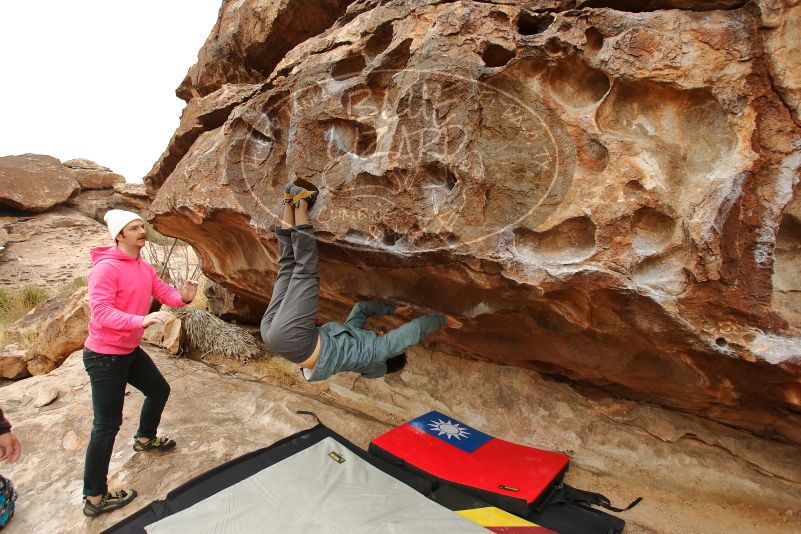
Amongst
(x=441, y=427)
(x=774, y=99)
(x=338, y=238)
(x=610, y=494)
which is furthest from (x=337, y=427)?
(x=774, y=99)

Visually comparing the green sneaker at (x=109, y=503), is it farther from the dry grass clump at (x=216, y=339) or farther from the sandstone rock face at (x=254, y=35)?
the sandstone rock face at (x=254, y=35)

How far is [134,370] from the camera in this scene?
254 centimetres

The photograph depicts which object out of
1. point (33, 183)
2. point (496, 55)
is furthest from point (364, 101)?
point (33, 183)

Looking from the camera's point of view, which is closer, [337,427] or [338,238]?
[338,238]

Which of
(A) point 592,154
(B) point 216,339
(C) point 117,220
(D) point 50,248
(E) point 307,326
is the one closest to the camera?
(A) point 592,154

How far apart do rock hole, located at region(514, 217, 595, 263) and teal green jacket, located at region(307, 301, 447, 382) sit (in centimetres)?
68

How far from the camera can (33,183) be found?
10195mm

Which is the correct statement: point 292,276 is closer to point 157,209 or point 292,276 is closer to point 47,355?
point 157,209

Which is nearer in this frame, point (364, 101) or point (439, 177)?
point (439, 177)

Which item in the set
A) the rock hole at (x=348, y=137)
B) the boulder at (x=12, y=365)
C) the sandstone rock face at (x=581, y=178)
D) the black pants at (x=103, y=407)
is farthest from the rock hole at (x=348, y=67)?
the boulder at (x=12, y=365)

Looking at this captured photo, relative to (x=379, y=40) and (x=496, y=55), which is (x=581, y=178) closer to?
(x=496, y=55)

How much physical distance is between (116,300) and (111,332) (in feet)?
0.51

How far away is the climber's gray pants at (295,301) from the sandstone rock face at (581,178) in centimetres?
17

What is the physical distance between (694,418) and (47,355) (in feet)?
17.8
